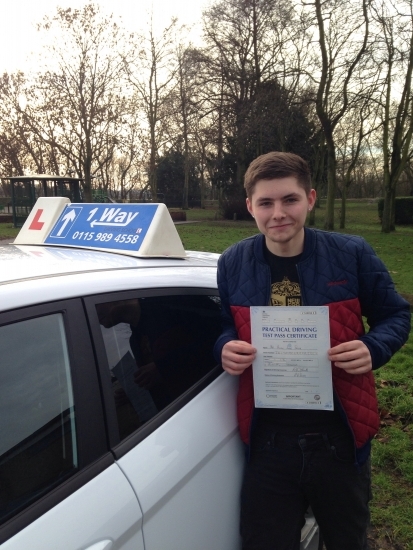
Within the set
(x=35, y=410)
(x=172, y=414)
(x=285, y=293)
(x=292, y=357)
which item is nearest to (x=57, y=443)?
(x=35, y=410)

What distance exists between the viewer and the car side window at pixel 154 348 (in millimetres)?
1480

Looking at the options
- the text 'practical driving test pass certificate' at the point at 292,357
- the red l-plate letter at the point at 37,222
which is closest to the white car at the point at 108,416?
the text 'practical driving test pass certificate' at the point at 292,357

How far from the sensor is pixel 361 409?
1.71m

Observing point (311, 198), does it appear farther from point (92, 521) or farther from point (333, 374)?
point (92, 521)

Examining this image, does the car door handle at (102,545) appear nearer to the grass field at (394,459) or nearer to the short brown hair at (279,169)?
the short brown hair at (279,169)

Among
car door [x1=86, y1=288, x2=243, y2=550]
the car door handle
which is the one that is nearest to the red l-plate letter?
car door [x1=86, y1=288, x2=243, y2=550]

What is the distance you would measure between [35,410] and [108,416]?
205 millimetres

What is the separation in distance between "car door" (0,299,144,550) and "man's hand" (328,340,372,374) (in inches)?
30.6

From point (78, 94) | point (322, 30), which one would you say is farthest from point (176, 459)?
point (78, 94)

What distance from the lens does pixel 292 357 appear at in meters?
1.66

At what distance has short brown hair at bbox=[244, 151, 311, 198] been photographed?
1.78 m

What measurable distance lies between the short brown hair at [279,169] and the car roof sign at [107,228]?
528mm

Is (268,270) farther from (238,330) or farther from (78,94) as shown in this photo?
(78,94)

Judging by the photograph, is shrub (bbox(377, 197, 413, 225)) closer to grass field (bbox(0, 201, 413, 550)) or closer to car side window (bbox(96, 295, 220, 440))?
grass field (bbox(0, 201, 413, 550))
